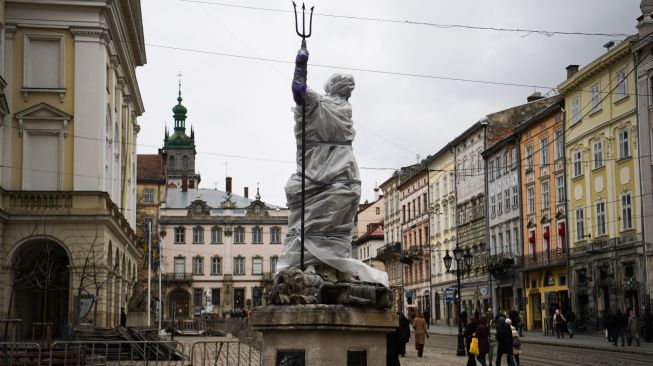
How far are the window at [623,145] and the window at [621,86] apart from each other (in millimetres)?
1644

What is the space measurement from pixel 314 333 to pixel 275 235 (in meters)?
100

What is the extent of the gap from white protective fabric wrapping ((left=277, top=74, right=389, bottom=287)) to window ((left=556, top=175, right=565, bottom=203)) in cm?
4084

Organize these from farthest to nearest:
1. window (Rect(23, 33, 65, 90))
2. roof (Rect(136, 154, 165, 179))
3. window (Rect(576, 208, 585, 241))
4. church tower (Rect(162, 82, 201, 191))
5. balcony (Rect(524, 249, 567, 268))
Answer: church tower (Rect(162, 82, 201, 191))
roof (Rect(136, 154, 165, 179))
balcony (Rect(524, 249, 567, 268))
window (Rect(576, 208, 585, 241))
window (Rect(23, 33, 65, 90))

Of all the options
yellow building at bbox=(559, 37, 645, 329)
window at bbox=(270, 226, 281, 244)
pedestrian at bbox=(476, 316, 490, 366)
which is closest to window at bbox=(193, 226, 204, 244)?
window at bbox=(270, 226, 281, 244)

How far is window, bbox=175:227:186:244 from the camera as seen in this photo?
4230 inches

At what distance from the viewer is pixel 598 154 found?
45094mm

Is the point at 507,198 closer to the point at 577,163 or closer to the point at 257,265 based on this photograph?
the point at 577,163

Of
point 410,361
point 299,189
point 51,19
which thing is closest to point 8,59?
point 51,19

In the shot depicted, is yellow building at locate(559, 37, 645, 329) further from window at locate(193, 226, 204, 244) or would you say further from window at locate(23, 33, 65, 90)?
window at locate(193, 226, 204, 244)

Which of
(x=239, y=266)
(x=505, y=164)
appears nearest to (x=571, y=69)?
(x=505, y=164)

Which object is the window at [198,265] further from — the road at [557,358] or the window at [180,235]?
the road at [557,358]

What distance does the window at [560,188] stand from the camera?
4971 centimetres

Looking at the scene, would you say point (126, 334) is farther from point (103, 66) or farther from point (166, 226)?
point (166, 226)

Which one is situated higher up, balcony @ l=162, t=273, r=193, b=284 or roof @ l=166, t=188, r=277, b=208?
roof @ l=166, t=188, r=277, b=208
